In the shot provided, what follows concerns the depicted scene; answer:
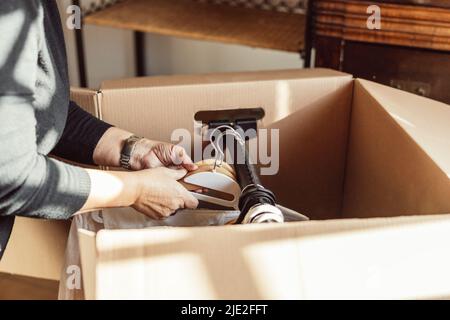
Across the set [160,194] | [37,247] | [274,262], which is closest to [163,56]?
[37,247]

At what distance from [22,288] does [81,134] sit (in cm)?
60

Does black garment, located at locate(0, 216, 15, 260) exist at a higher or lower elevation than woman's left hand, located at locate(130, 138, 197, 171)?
lower

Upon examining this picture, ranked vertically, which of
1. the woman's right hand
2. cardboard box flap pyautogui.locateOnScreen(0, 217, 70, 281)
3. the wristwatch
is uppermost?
the wristwatch

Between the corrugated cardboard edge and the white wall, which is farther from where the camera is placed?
the white wall

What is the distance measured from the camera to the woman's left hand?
3.15 ft

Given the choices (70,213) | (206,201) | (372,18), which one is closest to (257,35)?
(372,18)

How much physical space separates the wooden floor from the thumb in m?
0.55

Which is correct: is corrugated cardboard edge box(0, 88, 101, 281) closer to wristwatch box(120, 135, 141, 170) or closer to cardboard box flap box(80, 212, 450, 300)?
wristwatch box(120, 135, 141, 170)

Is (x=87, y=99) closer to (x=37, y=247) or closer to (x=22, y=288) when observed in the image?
(x=37, y=247)

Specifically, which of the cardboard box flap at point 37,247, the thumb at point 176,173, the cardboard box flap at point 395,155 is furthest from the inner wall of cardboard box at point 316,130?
the cardboard box flap at point 37,247

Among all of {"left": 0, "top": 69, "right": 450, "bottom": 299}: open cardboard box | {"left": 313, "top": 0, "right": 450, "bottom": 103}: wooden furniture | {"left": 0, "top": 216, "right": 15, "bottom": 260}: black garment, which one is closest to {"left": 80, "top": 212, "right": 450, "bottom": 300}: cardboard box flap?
{"left": 0, "top": 69, "right": 450, "bottom": 299}: open cardboard box

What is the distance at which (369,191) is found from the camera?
104 centimetres

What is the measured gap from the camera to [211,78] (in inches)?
40.9
